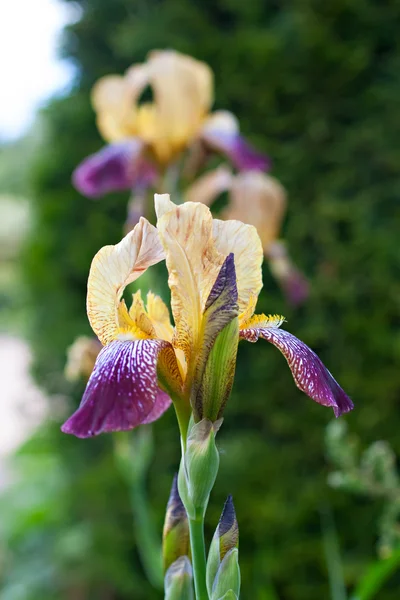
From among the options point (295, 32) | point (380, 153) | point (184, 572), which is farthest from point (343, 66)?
point (184, 572)

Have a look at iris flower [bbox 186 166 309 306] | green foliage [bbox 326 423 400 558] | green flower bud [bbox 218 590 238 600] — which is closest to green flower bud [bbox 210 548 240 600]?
green flower bud [bbox 218 590 238 600]

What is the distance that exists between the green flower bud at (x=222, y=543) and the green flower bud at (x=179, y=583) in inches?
1.1

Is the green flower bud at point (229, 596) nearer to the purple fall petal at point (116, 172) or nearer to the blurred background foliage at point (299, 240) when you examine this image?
the purple fall petal at point (116, 172)

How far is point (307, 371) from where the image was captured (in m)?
0.50

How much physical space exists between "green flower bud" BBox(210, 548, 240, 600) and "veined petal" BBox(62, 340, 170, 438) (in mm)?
131

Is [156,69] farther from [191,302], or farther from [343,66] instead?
[191,302]

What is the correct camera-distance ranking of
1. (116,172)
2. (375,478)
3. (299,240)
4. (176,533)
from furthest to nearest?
(299,240)
(116,172)
(375,478)
(176,533)

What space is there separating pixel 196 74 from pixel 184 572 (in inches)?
42.4

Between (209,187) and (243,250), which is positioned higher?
(243,250)

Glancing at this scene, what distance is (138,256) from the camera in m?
0.52

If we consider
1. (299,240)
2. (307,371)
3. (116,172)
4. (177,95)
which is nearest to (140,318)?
(307,371)

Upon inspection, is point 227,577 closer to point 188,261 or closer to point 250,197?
point 188,261

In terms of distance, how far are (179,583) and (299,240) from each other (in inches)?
58.2

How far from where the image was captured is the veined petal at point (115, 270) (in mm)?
518
